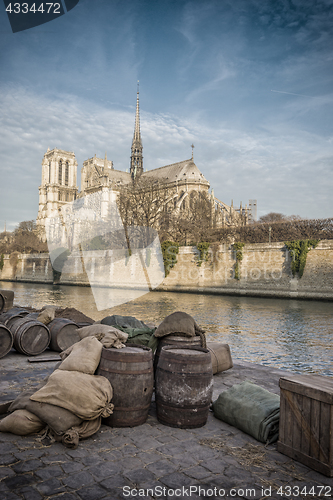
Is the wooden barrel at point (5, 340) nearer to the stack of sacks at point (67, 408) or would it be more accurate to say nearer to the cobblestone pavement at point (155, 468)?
the stack of sacks at point (67, 408)

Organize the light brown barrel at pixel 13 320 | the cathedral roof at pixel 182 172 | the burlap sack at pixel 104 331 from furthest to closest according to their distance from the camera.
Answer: the cathedral roof at pixel 182 172 → the light brown barrel at pixel 13 320 → the burlap sack at pixel 104 331

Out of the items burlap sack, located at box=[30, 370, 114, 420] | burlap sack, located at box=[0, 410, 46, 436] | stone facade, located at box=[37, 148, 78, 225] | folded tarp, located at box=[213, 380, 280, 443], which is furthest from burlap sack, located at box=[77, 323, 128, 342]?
stone facade, located at box=[37, 148, 78, 225]

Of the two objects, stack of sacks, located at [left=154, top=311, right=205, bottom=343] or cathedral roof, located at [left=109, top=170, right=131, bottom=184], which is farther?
cathedral roof, located at [left=109, top=170, right=131, bottom=184]

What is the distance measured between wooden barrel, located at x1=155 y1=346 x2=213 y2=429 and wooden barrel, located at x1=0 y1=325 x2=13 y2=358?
336 cm

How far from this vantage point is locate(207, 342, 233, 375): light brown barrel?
5324 millimetres

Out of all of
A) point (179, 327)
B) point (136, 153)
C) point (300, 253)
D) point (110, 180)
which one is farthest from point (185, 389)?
point (136, 153)

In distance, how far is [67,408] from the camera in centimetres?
328

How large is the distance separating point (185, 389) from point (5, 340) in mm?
3666

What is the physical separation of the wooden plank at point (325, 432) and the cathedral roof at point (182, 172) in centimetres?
5610

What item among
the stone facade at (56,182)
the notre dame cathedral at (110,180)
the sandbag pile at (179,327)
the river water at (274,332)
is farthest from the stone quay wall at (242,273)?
the stone facade at (56,182)

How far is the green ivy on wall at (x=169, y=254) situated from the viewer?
33.5 metres

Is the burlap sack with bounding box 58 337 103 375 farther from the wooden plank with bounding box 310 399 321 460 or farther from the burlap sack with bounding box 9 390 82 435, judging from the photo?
the wooden plank with bounding box 310 399 321 460

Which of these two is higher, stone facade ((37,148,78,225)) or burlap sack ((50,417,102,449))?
stone facade ((37,148,78,225))

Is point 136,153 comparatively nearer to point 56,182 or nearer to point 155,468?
point 56,182
